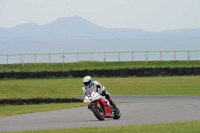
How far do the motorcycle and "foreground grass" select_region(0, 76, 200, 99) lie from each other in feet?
33.3

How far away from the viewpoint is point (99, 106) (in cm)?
2186

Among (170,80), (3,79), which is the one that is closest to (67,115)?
(170,80)

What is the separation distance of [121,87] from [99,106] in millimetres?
24057

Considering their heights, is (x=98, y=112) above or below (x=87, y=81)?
below

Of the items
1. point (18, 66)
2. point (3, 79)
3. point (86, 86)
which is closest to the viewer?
point (86, 86)

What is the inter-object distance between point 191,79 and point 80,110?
24.9 meters

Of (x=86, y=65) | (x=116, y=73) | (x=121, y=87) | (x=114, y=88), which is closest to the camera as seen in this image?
(x=114, y=88)

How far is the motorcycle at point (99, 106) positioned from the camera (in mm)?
21484

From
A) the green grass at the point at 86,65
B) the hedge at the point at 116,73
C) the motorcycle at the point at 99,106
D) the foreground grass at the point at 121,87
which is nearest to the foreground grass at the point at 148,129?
the motorcycle at the point at 99,106

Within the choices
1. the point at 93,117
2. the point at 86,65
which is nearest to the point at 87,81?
the point at 93,117

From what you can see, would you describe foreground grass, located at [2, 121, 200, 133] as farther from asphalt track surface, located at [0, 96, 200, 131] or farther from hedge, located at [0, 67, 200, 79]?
hedge, located at [0, 67, 200, 79]

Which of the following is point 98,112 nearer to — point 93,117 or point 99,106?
point 99,106

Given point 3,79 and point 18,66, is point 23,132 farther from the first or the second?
point 18,66

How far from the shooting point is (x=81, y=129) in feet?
58.7
